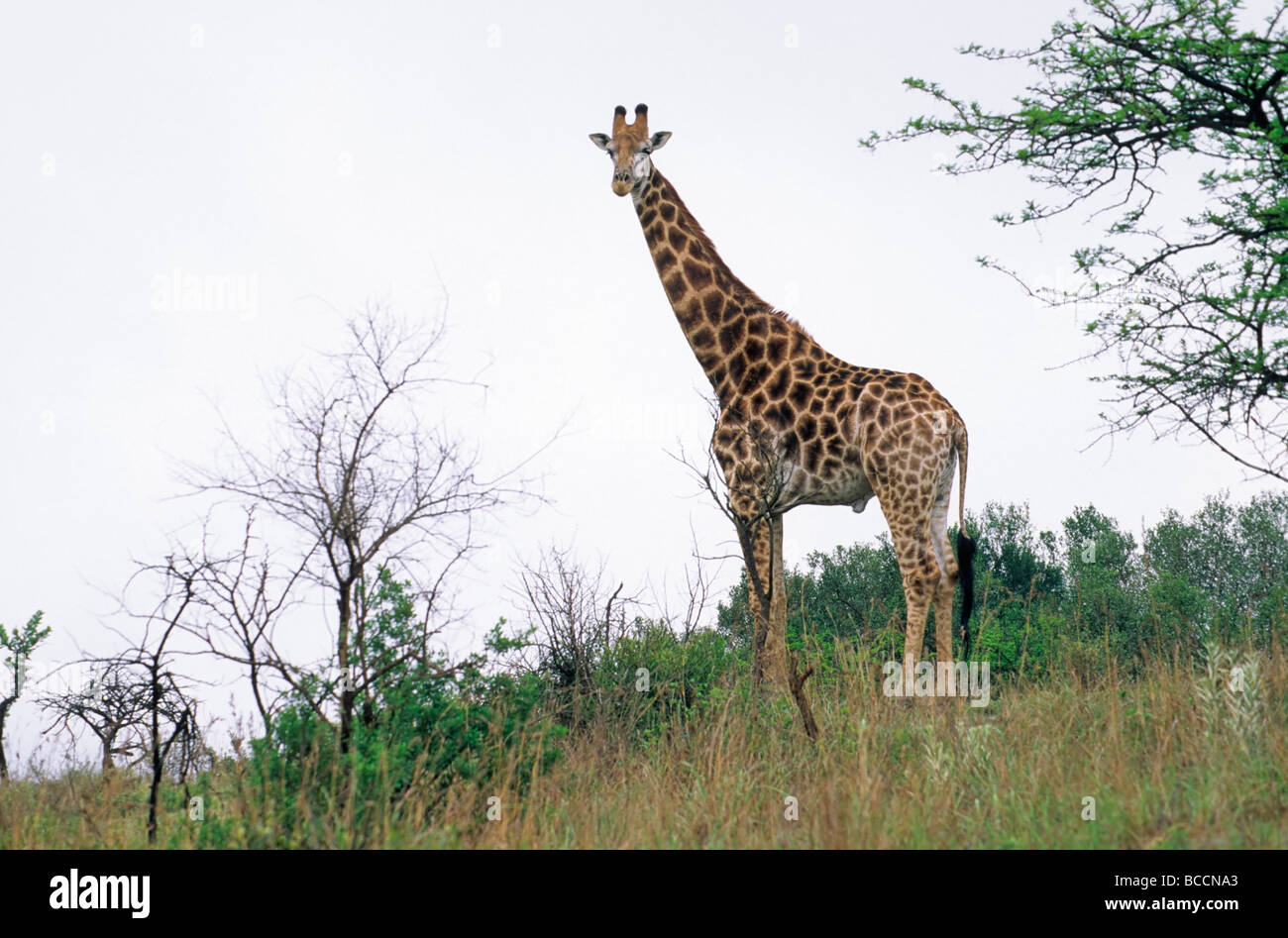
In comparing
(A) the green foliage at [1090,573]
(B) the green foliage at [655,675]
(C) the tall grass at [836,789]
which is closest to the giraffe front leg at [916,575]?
(C) the tall grass at [836,789]

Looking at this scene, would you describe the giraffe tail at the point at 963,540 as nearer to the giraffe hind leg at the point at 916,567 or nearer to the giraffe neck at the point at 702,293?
the giraffe hind leg at the point at 916,567

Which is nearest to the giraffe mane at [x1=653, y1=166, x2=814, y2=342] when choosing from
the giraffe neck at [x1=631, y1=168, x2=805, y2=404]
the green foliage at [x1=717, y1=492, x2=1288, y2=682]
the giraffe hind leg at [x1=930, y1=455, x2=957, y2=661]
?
the giraffe neck at [x1=631, y1=168, x2=805, y2=404]

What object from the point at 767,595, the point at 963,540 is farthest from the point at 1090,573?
the point at 767,595

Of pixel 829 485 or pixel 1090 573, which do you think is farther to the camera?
pixel 1090 573

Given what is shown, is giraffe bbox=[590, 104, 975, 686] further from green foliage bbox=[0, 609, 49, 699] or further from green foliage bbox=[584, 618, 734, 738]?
green foliage bbox=[0, 609, 49, 699]

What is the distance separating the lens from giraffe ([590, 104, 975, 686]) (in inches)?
424

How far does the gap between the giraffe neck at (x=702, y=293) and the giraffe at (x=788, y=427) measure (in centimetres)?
1

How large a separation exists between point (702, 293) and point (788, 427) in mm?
2033

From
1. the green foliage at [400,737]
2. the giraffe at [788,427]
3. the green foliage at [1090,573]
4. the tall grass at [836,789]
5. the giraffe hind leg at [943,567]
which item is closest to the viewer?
the tall grass at [836,789]

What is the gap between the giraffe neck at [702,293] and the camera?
1218 centimetres

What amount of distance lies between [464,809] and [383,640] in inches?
66.2

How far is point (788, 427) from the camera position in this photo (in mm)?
11430

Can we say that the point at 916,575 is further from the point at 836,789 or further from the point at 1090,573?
Result: the point at 1090,573
